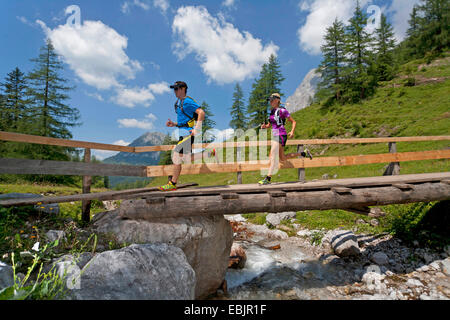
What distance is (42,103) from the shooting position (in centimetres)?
2320

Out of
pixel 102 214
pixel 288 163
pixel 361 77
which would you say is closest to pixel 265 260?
pixel 288 163

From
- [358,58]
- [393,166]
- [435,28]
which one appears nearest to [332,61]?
[358,58]

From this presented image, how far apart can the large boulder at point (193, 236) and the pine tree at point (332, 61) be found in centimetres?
4073

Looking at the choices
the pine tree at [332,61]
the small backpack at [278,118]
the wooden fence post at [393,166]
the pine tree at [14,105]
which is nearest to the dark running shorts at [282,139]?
the small backpack at [278,118]

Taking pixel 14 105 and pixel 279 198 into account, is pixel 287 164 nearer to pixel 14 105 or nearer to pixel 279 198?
pixel 279 198

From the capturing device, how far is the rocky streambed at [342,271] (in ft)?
16.1

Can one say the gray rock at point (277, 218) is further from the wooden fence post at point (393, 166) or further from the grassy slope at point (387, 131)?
the wooden fence post at point (393, 166)

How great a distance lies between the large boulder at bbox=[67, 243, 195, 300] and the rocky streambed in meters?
2.24

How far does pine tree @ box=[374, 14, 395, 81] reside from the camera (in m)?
35.5

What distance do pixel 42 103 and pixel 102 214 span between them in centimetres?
2604

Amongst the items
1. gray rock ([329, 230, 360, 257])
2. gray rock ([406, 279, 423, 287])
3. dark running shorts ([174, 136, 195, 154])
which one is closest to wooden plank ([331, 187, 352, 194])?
gray rock ([406, 279, 423, 287])

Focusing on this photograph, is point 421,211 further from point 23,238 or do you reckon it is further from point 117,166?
point 23,238

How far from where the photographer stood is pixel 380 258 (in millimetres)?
5992

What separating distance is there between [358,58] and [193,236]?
46204 millimetres
